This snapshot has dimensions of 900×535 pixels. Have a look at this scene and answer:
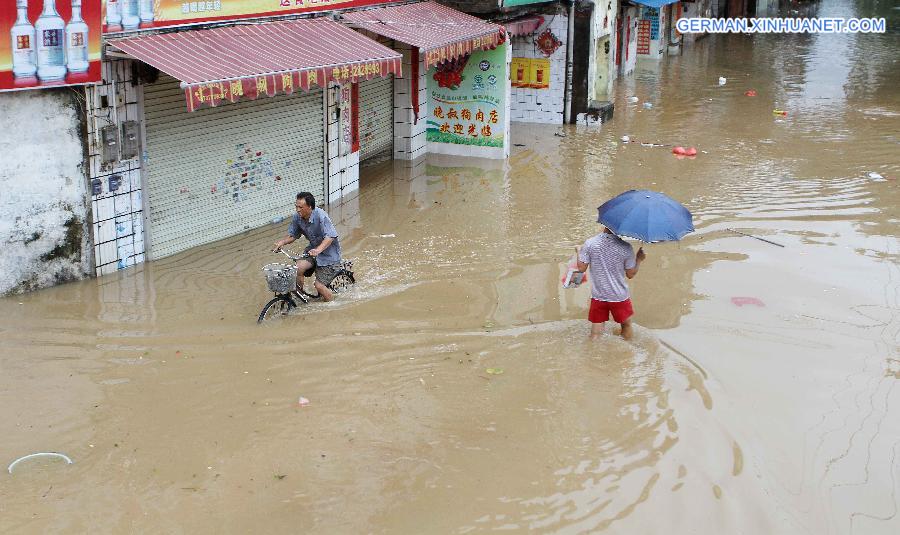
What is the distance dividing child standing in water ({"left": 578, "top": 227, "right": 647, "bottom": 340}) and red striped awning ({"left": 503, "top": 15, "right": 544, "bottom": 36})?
10.1 meters

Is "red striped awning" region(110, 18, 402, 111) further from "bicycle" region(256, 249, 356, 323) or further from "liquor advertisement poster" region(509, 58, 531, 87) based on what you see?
"liquor advertisement poster" region(509, 58, 531, 87)

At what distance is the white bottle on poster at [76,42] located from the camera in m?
9.49

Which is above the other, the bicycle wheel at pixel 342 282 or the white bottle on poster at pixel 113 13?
the white bottle on poster at pixel 113 13

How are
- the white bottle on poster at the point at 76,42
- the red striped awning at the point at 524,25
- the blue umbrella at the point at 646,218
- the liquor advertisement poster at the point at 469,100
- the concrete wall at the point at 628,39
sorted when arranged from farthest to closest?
the concrete wall at the point at 628,39 → the red striped awning at the point at 524,25 → the liquor advertisement poster at the point at 469,100 → the white bottle on poster at the point at 76,42 → the blue umbrella at the point at 646,218

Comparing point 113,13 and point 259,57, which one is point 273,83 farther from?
point 113,13

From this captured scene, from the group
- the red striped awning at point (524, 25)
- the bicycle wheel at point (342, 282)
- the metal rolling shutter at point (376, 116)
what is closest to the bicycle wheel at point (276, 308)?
the bicycle wheel at point (342, 282)

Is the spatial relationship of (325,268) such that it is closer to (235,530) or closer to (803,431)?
(235,530)

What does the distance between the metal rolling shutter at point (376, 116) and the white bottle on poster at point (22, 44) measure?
22.6ft

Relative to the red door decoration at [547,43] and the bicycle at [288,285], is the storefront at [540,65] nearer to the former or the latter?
the red door decoration at [547,43]

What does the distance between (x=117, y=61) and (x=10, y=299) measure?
9.09ft

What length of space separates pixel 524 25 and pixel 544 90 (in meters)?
1.87

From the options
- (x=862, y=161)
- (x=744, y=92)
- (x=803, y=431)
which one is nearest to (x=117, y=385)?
(x=803, y=431)

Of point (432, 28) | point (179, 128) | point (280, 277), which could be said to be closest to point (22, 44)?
point (179, 128)

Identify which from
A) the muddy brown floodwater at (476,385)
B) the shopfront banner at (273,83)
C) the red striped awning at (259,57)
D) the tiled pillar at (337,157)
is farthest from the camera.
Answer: the tiled pillar at (337,157)
